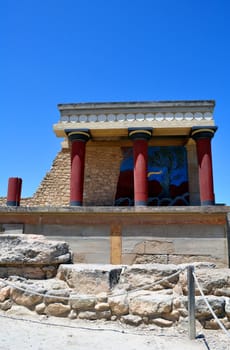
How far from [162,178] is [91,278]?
9.32 meters

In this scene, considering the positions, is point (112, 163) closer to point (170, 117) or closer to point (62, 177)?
point (62, 177)

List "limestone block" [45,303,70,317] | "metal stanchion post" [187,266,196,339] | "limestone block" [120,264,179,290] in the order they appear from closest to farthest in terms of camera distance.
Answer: "metal stanchion post" [187,266,196,339] < "limestone block" [45,303,70,317] < "limestone block" [120,264,179,290]

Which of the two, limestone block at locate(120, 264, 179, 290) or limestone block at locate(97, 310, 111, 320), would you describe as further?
limestone block at locate(120, 264, 179, 290)

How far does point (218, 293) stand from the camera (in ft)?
12.7

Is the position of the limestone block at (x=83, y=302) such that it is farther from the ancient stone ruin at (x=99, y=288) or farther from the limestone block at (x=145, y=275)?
the limestone block at (x=145, y=275)

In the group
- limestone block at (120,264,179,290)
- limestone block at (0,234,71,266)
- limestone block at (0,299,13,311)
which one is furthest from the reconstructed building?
limestone block at (0,299,13,311)

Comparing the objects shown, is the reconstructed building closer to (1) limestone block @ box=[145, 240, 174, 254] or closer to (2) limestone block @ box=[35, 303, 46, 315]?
(1) limestone block @ box=[145, 240, 174, 254]

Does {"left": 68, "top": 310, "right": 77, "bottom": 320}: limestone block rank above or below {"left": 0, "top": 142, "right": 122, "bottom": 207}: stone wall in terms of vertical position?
below

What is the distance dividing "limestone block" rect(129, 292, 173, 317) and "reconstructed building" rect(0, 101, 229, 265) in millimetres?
3884

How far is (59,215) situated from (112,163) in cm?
609

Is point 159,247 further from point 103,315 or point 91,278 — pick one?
point 103,315

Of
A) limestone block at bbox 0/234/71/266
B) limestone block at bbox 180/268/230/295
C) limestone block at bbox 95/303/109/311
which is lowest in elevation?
limestone block at bbox 95/303/109/311

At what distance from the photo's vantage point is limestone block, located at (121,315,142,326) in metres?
3.67

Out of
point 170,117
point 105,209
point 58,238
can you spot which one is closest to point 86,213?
point 105,209
